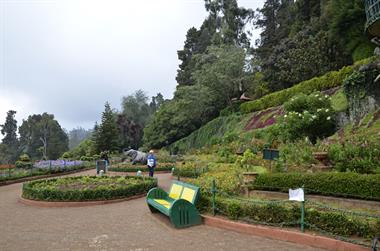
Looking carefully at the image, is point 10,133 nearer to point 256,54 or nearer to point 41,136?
point 41,136

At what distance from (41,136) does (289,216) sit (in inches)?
3178

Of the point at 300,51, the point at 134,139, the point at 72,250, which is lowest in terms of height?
the point at 72,250

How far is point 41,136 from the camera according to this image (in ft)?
255

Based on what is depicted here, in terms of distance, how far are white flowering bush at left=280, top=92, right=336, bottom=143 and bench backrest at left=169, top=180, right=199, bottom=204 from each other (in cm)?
1011

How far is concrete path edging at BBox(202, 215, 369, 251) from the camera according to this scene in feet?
17.8

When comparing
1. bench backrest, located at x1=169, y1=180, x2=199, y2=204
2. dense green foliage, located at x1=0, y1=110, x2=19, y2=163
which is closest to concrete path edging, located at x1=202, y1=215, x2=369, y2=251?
bench backrest, located at x1=169, y1=180, x2=199, y2=204

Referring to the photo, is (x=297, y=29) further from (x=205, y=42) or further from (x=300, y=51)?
(x=205, y=42)

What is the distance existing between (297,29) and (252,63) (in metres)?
6.65

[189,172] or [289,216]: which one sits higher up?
[189,172]

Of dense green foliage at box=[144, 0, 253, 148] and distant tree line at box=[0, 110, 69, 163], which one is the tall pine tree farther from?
distant tree line at box=[0, 110, 69, 163]

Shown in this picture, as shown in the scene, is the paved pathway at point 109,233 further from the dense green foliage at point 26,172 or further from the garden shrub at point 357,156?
the dense green foliage at point 26,172

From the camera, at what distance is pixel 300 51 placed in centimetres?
3125

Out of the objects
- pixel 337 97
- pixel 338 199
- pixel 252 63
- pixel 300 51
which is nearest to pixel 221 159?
pixel 337 97

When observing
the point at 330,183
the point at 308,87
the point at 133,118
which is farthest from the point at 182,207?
the point at 133,118
